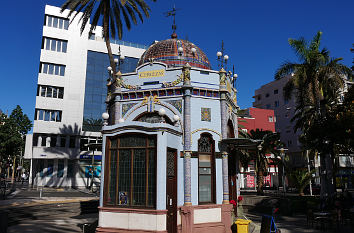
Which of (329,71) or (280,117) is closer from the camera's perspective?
(329,71)

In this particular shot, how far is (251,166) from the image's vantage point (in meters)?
56.6

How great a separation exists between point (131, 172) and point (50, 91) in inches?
1404

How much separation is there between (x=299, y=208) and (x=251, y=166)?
32.8 meters

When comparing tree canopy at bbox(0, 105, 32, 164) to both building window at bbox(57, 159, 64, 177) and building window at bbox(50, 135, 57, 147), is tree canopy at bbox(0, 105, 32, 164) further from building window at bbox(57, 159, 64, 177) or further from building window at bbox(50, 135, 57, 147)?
building window at bbox(57, 159, 64, 177)

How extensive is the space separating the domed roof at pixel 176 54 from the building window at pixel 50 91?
28.1 meters

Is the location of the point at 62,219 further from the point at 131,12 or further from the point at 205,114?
the point at 131,12

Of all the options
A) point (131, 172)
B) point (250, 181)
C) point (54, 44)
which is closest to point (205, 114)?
point (131, 172)

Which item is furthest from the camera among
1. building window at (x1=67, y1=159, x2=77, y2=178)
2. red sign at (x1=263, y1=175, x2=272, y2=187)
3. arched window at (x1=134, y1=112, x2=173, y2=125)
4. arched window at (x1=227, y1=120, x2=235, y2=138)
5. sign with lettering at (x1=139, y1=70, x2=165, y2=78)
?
red sign at (x1=263, y1=175, x2=272, y2=187)

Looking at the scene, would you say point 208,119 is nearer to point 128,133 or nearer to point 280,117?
point 128,133

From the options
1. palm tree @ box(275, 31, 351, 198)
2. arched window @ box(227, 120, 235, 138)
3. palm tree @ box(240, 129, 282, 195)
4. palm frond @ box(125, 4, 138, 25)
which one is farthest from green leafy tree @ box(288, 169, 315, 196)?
palm frond @ box(125, 4, 138, 25)

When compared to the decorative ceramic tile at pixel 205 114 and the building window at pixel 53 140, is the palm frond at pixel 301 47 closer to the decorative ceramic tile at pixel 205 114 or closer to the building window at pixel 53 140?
the decorative ceramic tile at pixel 205 114

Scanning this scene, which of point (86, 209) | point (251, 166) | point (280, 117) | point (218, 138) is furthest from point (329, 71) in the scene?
point (280, 117)

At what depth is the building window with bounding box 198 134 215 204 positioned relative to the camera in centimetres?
1625

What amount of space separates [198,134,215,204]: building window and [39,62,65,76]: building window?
3554cm
